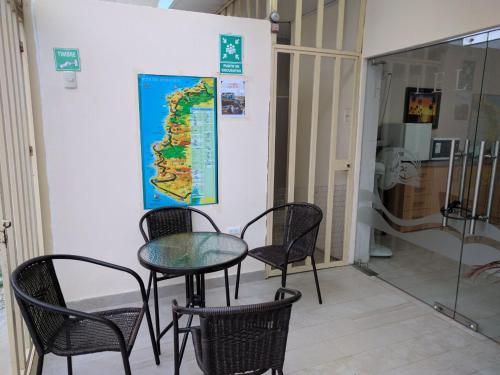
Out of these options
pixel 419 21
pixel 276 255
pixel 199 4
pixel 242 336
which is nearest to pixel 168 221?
pixel 276 255

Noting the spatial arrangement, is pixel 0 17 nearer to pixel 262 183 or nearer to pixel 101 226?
pixel 101 226

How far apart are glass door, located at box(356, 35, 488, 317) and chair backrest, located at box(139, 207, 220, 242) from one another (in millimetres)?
1802

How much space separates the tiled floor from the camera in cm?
224

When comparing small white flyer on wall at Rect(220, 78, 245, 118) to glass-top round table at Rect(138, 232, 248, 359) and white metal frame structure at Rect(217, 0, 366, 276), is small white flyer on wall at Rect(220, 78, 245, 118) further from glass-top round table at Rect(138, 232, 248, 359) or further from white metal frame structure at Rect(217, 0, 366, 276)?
glass-top round table at Rect(138, 232, 248, 359)

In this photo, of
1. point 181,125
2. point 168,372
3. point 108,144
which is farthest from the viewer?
point 181,125

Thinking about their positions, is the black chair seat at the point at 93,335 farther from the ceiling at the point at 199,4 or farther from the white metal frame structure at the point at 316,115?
→ the ceiling at the point at 199,4

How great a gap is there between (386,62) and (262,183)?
1713mm

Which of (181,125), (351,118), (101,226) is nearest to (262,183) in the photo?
(181,125)

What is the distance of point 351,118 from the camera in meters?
3.62

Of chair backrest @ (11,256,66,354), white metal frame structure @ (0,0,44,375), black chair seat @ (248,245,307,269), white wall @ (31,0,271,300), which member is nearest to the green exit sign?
white wall @ (31,0,271,300)

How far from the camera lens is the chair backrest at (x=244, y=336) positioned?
1.36 meters

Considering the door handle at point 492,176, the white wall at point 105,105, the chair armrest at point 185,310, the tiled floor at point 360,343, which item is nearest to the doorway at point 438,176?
the door handle at point 492,176

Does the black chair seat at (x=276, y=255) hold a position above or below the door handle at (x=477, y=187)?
below

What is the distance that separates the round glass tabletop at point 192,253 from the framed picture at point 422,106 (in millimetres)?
1961
